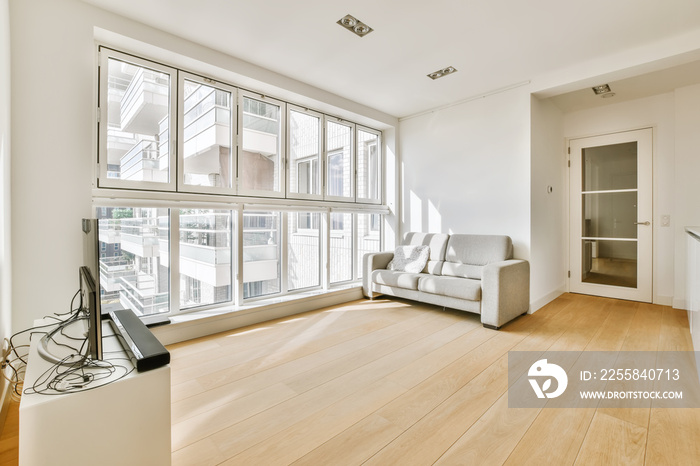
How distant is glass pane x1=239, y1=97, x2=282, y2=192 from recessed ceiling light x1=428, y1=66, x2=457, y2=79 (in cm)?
183

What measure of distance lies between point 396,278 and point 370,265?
512 millimetres

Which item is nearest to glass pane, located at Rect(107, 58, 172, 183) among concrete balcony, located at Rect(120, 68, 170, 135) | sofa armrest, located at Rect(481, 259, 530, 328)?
concrete balcony, located at Rect(120, 68, 170, 135)

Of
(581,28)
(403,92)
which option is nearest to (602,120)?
(581,28)

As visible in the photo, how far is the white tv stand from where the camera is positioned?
1.00 m

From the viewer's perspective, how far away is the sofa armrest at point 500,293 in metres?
3.19

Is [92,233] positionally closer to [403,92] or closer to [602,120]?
[403,92]

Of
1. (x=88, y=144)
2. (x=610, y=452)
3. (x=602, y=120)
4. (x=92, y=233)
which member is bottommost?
(x=610, y=452)

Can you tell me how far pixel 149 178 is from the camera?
294 cm

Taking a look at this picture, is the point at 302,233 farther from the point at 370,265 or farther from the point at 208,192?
the point at 208,192

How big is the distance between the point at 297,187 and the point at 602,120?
4.29 metres

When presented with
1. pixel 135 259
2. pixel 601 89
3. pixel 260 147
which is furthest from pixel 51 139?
pixel 601 89

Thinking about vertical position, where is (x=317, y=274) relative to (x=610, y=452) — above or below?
above

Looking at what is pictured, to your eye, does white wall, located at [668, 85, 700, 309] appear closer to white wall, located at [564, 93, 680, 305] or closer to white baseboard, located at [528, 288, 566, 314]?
white wall, located at [564, 93, 680, 305]

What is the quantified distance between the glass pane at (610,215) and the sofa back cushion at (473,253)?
1.78 m
